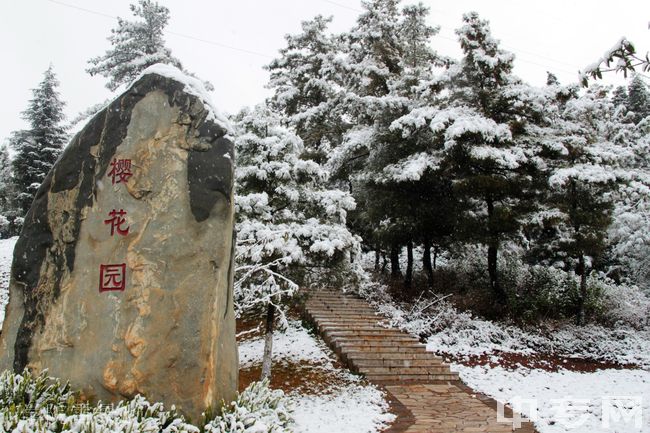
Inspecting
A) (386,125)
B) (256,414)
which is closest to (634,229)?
(386,125)

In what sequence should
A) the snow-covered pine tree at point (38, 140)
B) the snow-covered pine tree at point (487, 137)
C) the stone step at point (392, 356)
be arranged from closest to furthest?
the stone step at point (392, 356), the snow-covered pine tree at point (487, 137), the snow-covered pine tree at point (38, 140)

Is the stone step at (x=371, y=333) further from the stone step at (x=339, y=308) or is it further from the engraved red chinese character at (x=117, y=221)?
the engraved red chinese character at (x=117, y=221)

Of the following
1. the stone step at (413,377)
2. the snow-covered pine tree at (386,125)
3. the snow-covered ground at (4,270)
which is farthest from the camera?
the snow-covered ground at (4,270)

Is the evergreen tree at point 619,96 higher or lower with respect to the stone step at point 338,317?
higher

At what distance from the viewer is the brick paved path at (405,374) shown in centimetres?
705

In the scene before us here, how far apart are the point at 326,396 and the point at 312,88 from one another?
13.7 meters

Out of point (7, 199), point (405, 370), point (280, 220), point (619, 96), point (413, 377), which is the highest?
point (619, 96)

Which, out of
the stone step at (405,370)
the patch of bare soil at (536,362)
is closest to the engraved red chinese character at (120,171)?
the stone step at (405,370)

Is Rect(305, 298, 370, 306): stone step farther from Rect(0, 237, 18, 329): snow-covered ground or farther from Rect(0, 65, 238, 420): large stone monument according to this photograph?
Rect(0, 237, 18, 329): snow-covered ground

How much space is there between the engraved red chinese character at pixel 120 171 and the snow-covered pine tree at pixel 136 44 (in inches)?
495

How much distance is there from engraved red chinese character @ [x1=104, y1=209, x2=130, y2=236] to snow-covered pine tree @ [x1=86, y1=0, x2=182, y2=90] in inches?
508

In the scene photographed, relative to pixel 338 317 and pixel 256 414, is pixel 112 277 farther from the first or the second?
pixel 338 317

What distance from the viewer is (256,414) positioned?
5.32 metres

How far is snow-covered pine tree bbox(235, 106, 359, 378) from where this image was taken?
795 centimetres
